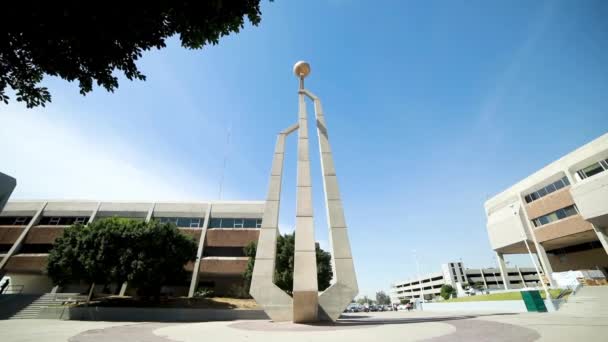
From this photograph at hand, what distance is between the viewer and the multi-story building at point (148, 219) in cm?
3338

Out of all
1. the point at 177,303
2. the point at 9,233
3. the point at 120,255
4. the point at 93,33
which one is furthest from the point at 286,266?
the point at 9,233

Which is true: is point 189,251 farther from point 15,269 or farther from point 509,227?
point 509,227

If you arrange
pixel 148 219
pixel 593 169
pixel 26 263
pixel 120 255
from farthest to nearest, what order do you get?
pixel 148 219 < pixel 26 263 < pixel 593 169 < pixel 120 255

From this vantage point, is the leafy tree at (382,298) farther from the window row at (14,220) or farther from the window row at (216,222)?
the window row at (14,220)

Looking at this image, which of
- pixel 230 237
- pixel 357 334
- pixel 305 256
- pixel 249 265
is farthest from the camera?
pixel 230 237

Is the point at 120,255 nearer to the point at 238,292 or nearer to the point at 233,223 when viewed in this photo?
the point at 238,292

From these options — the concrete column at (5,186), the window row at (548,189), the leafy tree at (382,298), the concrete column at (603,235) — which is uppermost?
the window row at (548,189)

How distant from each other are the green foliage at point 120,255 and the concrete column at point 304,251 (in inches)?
663

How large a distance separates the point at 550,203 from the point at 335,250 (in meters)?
38.6

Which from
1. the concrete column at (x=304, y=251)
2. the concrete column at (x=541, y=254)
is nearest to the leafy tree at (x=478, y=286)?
the concrete column at (x=541, y=254)

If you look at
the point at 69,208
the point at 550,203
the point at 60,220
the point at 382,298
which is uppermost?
the point at 550,203

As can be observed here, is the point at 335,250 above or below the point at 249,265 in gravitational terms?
below

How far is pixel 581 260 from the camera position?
38.9 m

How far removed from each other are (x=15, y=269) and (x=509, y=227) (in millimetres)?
68495
